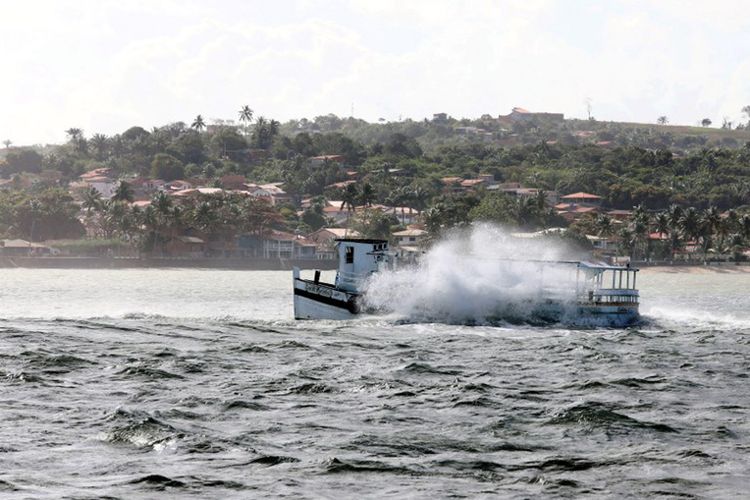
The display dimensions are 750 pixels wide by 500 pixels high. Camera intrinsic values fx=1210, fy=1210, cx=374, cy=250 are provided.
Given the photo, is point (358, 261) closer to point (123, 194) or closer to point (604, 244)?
point (604, 244)

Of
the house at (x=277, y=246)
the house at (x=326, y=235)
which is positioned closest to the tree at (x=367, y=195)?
the house at (x=326, y=235)

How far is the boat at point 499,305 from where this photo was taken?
57.2m

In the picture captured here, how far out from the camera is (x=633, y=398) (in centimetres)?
3238

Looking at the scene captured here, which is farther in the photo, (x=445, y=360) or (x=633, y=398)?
(x=445, y=360)

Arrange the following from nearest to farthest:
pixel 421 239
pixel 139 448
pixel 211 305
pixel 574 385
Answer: pixel 139 448 < pixel 574 385 < pixel 211 305 < pixel 421 239

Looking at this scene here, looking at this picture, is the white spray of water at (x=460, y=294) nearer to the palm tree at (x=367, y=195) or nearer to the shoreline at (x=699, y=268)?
the shoreline at (x=699, y=268)

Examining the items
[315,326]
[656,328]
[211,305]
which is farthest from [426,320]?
[211,305]

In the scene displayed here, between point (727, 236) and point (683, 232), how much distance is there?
40.6ft

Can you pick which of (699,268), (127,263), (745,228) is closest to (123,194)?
(127,263)

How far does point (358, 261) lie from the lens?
195ft

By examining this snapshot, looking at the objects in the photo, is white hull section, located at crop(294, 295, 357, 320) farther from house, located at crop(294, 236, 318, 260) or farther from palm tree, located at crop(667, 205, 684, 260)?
palm tree, located at crop(667, 205, 684, 260)

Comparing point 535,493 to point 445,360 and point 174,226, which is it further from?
point 174,226

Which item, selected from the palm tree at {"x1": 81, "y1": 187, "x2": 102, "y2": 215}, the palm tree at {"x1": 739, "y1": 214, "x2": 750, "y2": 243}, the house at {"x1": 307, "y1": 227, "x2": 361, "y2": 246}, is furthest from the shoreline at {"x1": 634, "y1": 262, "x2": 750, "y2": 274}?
the palm tree at {"x1": 81, "y1": 187, "x2": 102, "y2": 215}

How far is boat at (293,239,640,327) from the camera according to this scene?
57.2 m
